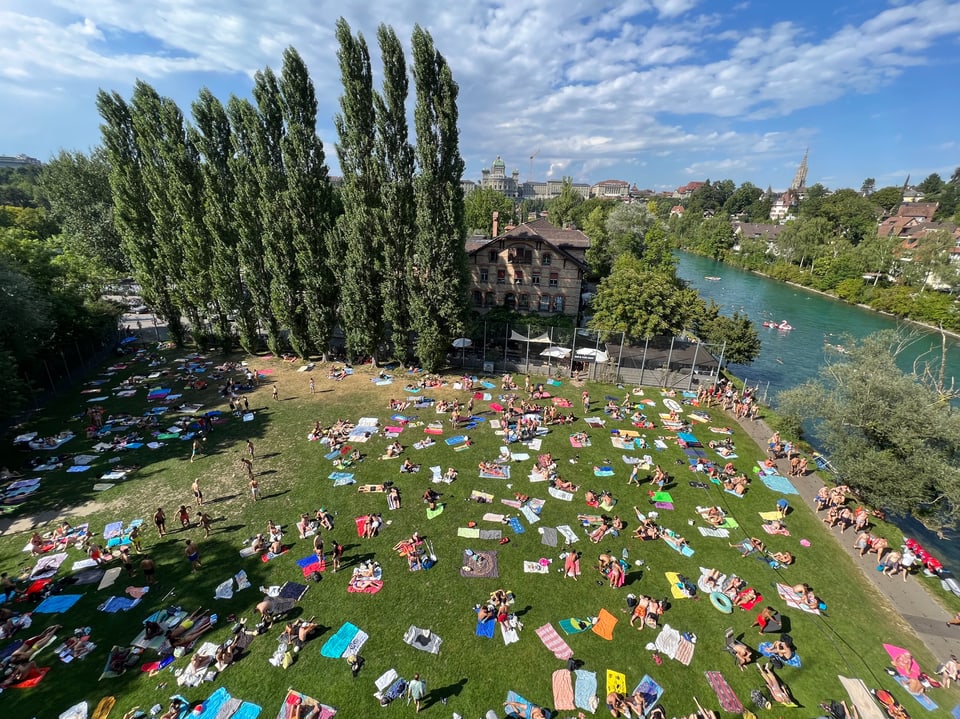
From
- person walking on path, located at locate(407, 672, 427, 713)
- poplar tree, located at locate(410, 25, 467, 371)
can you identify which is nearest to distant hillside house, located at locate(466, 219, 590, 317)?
poplar tree, located at locate(410, 25, 467, 371)

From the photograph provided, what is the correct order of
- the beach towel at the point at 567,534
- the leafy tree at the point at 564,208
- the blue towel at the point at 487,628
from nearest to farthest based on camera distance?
the blue towel at the point at 487,628 < the beach towel at the point at 567,534 < the leafy tree at the point at 564,208

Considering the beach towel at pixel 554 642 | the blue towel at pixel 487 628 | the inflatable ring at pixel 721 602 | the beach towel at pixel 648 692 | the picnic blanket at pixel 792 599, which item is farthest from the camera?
the picnic blanket at pixel 792 599

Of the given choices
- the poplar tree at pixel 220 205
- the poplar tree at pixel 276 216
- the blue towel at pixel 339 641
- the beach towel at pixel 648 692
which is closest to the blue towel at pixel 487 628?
the blue towel at pixel 339 641

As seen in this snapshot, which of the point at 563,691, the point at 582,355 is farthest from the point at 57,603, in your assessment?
the point at 582,355

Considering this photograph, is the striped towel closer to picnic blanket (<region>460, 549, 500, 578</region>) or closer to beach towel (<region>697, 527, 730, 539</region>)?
picnic blanket (<region>460, 549, 500, 578</region>)

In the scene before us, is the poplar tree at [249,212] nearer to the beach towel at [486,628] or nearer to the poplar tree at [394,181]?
the poplar tree at [394,181]

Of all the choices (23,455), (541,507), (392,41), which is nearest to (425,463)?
(541,507)

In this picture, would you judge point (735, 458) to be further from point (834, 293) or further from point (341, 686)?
point (834, 293)

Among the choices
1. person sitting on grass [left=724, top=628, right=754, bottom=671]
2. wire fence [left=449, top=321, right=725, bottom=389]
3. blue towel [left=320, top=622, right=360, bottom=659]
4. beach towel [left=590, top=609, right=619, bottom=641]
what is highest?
wire fence [left=449, top=321, right=725, bottom=389]
